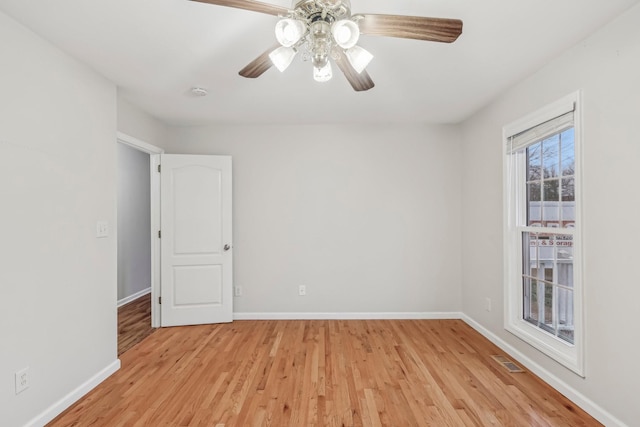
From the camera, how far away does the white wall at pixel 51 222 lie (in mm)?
1727

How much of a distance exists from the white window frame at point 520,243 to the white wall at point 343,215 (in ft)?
3.23

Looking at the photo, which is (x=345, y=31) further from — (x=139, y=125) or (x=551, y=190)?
(x=139, y=125)

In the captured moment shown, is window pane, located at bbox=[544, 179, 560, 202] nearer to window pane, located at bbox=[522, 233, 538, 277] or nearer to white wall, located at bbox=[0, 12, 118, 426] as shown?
window pane, located at bbox=[522, 233, 538, 277]

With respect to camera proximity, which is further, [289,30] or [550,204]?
[550,204]

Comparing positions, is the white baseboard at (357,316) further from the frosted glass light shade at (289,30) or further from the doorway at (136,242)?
the frosted glass light shade at (289,30)

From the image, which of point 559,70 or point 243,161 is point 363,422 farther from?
point 243,161

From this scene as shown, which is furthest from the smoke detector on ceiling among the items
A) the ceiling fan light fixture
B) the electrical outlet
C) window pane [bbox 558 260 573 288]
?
window pane [bbox 558 260 573 288]

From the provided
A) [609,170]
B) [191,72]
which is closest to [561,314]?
[609,170]

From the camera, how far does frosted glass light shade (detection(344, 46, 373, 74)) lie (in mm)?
1465

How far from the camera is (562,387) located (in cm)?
217

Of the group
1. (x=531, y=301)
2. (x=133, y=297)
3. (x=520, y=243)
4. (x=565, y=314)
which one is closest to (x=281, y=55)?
(x=520, y=243)

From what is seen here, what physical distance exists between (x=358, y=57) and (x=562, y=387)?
8.65ft

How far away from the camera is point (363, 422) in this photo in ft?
6.27

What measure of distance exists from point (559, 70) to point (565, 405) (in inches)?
92.2
